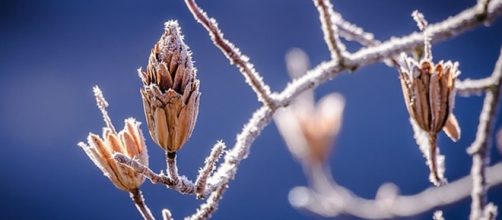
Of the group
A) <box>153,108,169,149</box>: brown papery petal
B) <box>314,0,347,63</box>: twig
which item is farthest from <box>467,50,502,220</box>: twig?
<box>153,108,169,149</box>: brown papery petal

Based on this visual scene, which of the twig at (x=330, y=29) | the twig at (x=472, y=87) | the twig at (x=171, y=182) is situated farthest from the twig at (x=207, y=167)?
the twig at (x=472, y=87)

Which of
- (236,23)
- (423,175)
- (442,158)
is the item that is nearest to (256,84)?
(442,158)

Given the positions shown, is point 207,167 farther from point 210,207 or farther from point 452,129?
point 452,129

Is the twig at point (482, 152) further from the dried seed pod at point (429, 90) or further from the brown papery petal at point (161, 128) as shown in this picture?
the brown papery petal at point (161, 128)

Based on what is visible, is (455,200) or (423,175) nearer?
(455,200)

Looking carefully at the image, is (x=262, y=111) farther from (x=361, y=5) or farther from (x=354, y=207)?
(x=361, y=5)
